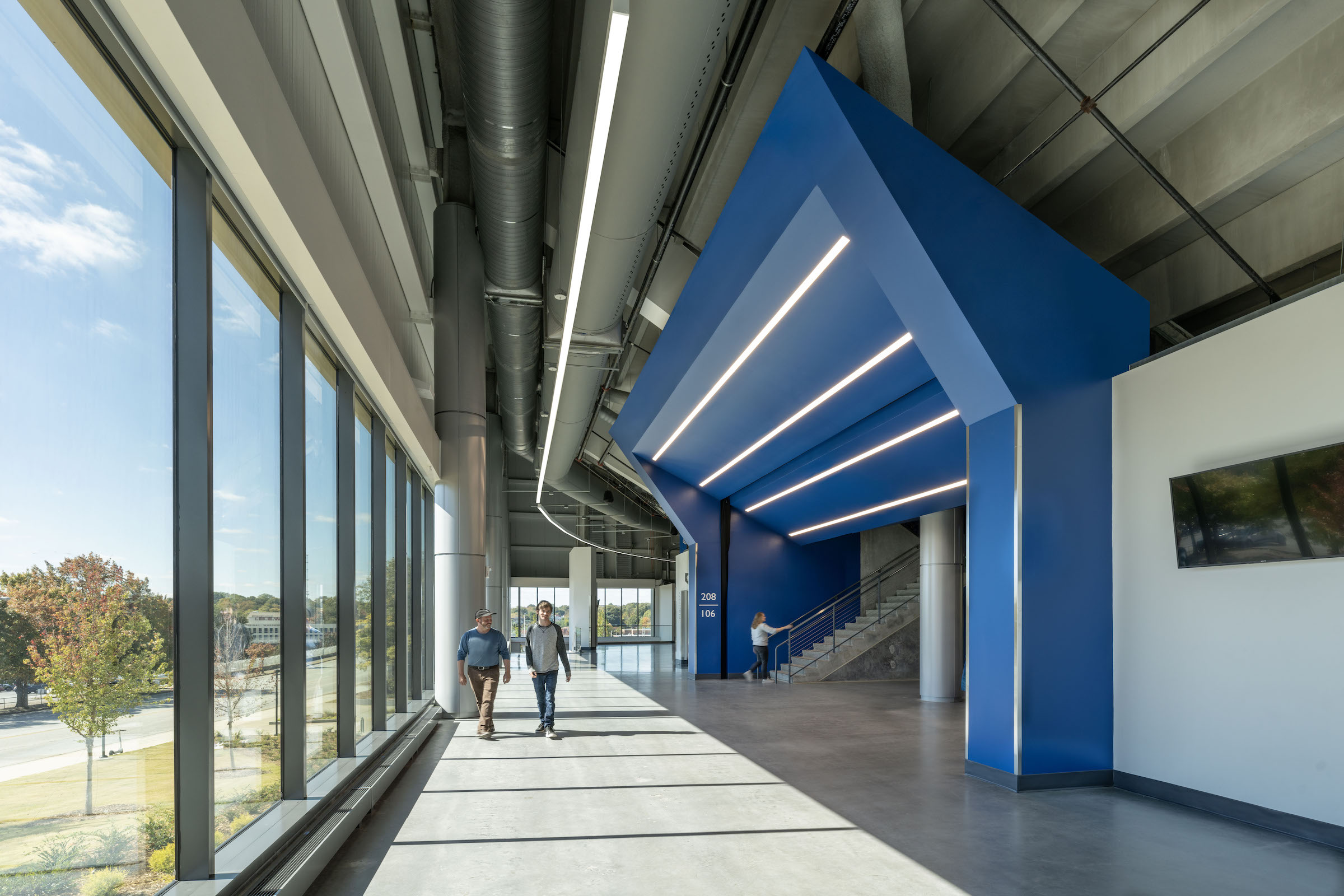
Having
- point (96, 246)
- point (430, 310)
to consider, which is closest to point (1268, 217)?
point (96, 246)

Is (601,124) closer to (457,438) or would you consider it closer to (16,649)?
(16,649)

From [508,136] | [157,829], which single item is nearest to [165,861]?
[157,829]

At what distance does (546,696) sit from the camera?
9.57 m

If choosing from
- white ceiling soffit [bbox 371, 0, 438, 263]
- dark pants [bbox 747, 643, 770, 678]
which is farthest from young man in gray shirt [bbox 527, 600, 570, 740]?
dark pants [bbox 747, 643, 770, 678]

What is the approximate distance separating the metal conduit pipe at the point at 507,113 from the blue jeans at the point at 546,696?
16.1 feet

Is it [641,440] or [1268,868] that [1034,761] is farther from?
[641,440]

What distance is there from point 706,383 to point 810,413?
1.57m

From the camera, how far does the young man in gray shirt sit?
947 centimetres

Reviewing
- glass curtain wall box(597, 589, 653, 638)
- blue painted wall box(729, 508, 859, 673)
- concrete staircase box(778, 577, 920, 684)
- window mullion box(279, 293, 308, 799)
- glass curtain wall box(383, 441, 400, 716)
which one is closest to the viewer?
window mullion box(279, 293, 308, 799)

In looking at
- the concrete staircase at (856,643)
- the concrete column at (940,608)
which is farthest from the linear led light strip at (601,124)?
the concrete staircase at (856,643)

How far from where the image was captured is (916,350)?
8.79 m

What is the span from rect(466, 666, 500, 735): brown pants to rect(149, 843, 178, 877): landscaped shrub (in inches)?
240

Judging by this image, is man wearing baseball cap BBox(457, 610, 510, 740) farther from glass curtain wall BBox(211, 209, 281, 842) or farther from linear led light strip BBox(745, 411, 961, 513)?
linear led light strip BBox(745, 411, 961, 513)

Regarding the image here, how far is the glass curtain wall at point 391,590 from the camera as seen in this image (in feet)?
30.2
